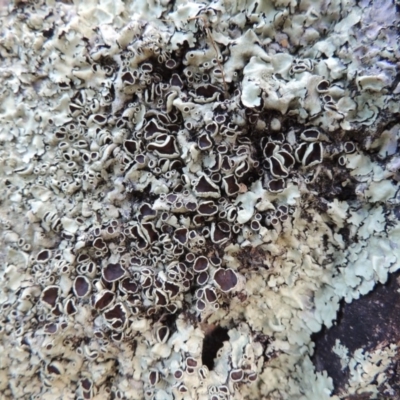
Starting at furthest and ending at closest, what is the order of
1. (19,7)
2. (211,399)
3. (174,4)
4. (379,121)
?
1. (19,7)
2. (174,4)
3. (211,399)
4. (379,121)

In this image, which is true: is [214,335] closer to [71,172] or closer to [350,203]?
[350,203]

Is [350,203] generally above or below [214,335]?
above

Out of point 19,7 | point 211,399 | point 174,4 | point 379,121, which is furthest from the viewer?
point 19,7

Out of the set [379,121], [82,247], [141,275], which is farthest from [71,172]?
[379,121]

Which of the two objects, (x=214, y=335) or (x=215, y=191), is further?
(x=214, y=335)

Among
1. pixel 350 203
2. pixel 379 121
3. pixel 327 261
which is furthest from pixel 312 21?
pixel 327 261

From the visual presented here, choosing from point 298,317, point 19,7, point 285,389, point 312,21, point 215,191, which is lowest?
point 285,389
